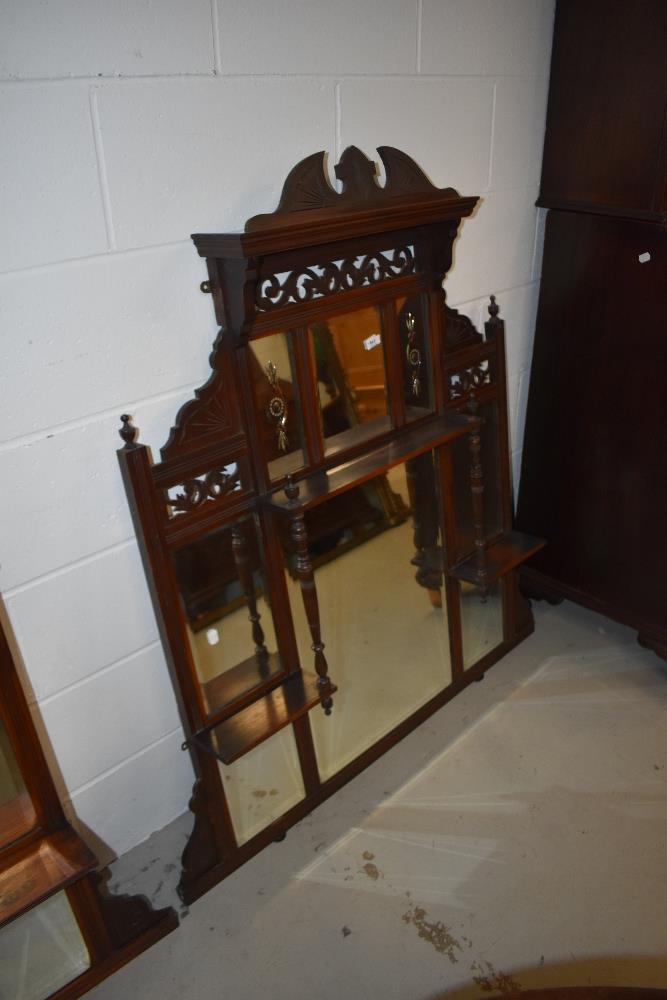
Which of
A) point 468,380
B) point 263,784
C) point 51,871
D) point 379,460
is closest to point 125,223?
point 379,460

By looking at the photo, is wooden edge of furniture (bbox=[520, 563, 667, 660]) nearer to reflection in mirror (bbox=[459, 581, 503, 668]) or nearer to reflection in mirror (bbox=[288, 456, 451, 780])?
reflection in mirror (bbox=[459, 581, 503, 668])

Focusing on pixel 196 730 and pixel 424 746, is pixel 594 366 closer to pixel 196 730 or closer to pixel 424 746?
pixel 424 746

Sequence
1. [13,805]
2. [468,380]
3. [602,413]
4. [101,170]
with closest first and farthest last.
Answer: [101,170], [13,805], [468,380], [602,413]

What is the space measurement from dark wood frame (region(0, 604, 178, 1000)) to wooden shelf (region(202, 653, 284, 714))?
13.4 inches

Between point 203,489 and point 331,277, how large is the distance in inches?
19.1

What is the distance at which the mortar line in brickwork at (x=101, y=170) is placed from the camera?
3.65ft

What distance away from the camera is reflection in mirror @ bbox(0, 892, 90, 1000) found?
4.23 feet

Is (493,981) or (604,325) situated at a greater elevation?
(604,325)

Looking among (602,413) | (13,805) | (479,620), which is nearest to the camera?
(13,805)

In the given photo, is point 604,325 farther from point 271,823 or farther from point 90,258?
point 271,823

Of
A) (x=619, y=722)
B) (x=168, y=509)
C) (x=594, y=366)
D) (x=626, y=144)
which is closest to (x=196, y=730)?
(x=168, y=509)

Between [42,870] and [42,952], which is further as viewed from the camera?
[42,952]

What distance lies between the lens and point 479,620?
2.06 metres

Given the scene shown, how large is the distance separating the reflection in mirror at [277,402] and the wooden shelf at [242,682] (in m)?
0.40
